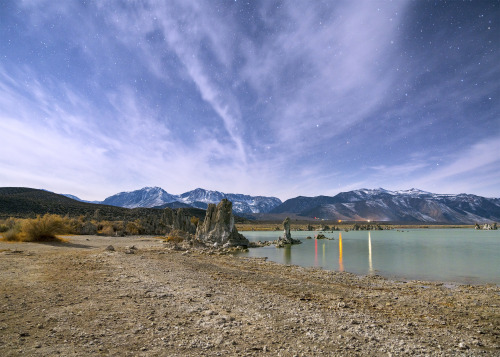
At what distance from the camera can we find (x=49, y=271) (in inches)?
455

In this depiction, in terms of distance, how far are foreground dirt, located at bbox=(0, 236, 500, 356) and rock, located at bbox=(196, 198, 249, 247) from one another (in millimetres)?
23647

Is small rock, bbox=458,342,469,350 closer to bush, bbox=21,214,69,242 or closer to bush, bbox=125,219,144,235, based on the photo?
bush, bbox=21,214,69,242

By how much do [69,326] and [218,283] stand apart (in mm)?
A: 6190

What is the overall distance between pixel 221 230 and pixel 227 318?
1151 inches

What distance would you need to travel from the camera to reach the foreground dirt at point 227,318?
489 centimetres

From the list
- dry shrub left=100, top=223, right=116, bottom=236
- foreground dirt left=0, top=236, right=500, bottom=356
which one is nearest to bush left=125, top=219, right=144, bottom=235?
dry shrub left=100, top=223, right=116, bottom=236

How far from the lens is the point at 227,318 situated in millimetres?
6410

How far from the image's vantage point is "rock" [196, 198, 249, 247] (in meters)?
34.7

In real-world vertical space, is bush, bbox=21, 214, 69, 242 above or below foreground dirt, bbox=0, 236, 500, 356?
above

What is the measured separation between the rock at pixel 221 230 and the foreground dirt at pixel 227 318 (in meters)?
23.6

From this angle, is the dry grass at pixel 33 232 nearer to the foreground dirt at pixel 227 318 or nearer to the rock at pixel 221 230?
the rock at pixel 221 230

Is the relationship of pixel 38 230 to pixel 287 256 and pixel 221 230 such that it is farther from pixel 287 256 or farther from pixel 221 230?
pixel 287 256

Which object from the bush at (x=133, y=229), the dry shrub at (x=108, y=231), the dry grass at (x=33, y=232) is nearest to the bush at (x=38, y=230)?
the dry grass at (x=33, y=232)

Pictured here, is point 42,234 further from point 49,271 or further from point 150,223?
point 150,223
